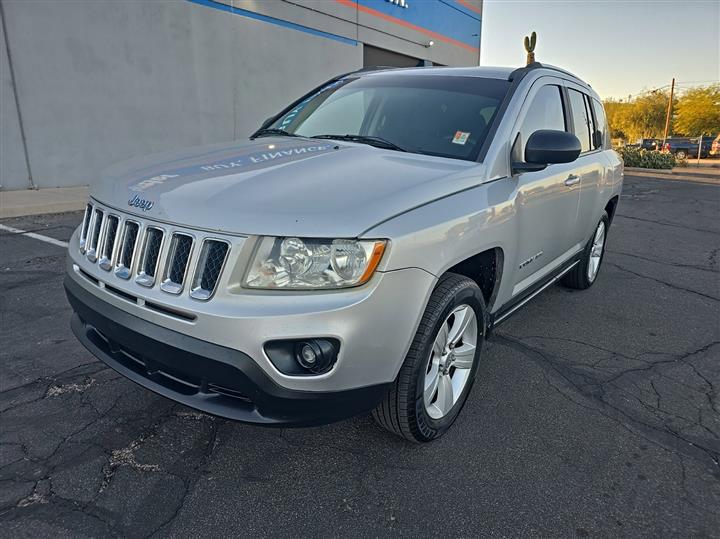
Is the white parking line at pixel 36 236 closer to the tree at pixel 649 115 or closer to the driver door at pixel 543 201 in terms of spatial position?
the driver door at pixel 543 201

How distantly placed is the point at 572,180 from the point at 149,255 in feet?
9.75

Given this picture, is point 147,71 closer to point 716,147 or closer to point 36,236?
point 36,236

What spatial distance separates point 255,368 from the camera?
188 centimetres

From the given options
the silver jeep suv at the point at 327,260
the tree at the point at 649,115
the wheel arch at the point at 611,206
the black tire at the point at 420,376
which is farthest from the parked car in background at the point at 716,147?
the black tire at the point at 420,376

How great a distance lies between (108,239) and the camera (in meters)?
2.39

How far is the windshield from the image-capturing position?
9.75 ft

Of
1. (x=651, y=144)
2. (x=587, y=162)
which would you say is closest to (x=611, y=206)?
(x=587, y=162)

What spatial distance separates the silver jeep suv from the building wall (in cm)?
819

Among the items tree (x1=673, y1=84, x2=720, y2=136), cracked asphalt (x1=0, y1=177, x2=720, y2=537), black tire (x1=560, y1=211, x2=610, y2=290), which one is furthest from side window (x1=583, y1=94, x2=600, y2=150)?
tree (x1=673, y1=84, x2=720, y2=136)

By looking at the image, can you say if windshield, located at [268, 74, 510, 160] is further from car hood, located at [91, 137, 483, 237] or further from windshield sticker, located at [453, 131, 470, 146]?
car hood, located at [91, 137, 483, 237]

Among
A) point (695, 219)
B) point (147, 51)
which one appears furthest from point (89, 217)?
point (695, 219)

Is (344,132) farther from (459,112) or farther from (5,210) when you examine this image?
(5,210)

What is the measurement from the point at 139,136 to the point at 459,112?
9.70m

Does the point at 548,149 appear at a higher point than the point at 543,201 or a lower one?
higher
